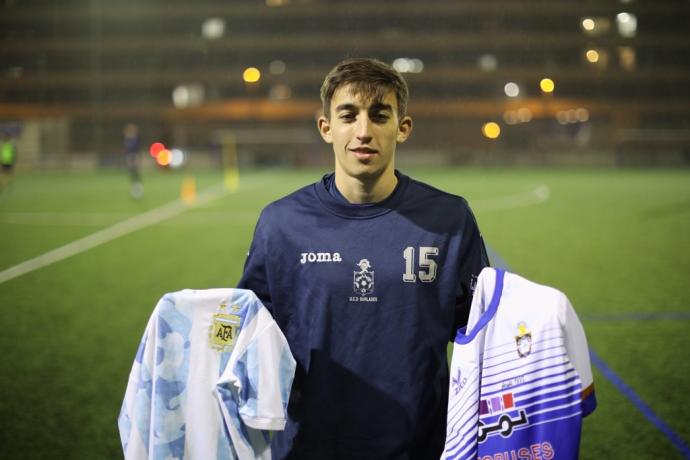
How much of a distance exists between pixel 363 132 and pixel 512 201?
20.3m

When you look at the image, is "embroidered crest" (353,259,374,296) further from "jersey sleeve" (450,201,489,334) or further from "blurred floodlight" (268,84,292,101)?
"blurred floodlight" (268,84,292,101)

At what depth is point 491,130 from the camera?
66750 mm

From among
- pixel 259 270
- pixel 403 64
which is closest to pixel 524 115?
pixel 403 64

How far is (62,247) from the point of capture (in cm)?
1305

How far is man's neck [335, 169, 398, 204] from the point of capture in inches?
103

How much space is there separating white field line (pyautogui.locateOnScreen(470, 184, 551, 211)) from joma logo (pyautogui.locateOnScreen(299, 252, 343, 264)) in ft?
56.0

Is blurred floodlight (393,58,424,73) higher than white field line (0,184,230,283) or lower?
higher

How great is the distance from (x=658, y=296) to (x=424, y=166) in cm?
4328

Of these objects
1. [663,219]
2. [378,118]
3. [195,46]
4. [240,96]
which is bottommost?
[663,219]

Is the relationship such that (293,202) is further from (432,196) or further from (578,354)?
(578,354)

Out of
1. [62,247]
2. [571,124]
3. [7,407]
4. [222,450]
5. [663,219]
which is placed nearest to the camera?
[222,450]

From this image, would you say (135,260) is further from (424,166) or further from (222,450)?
(424,166)

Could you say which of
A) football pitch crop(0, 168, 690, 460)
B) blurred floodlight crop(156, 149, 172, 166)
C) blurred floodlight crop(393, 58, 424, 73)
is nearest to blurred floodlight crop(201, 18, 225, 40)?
blurred floodlight crop(393, 58, 424, 73)

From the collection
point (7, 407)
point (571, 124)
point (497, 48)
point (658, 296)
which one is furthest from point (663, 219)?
point (497, 48)
